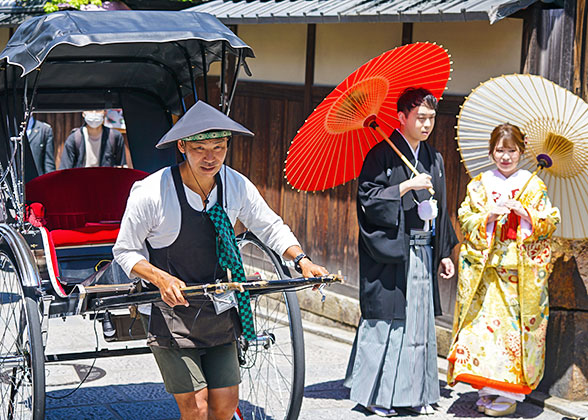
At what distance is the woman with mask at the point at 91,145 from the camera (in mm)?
9117

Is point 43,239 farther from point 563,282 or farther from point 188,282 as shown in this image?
point 563,282

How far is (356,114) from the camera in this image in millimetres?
5824

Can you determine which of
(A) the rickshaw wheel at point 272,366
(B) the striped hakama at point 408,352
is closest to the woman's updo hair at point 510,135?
(B) the striped hakama at point 408,352

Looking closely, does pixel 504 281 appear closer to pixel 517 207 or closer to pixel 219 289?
pixel 517 207

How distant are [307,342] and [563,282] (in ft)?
8.12

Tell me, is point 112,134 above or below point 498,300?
above

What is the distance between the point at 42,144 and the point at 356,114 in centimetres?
503

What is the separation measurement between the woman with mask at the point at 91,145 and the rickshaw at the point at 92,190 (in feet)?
9.14

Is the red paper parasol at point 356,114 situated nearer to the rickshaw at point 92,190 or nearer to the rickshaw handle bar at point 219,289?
the rickshaw at point 92,190

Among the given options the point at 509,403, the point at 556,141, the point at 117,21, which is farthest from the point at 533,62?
the point at 117,21

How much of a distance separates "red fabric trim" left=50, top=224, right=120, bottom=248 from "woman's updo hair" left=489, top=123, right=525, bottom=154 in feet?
7.84

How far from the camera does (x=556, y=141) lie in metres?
5.51

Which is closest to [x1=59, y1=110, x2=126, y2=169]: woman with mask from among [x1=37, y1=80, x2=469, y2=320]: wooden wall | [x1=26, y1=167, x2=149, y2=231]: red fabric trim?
[x1=37, y1=80, x2=469, y2=320]: wooden wall

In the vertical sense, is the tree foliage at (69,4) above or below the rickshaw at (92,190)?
above
